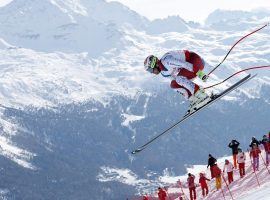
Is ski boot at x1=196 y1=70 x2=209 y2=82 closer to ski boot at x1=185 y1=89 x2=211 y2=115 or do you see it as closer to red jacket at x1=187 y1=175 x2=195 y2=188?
ski boot at x1=185 y1=89 x2=211 y2=115

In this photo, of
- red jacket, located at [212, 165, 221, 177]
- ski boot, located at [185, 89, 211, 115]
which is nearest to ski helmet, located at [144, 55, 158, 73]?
ski boot, located at [185, 89, 211, 115]

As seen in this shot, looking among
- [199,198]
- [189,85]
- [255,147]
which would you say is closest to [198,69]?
[189,85]

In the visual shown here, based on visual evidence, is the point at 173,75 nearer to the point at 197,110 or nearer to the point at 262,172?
the point at 197,110

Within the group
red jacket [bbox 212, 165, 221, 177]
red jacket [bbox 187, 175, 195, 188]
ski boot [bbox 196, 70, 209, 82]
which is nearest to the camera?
ski boot [bbox 196, 70, 209, 82]

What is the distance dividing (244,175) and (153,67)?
15.0 metres

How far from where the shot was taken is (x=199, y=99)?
14117 millimetres

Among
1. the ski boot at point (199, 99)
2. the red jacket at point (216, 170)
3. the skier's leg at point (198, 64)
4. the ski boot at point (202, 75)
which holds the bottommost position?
the ski boot at point (199, 99)

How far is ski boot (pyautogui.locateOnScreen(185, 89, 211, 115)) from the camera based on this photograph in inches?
550

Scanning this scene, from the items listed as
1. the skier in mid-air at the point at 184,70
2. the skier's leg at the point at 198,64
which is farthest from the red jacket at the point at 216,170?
the skier's leg at the point at 198,64

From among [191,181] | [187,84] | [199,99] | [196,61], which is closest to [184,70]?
[187,84]

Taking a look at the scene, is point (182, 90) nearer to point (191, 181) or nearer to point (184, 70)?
point (184, 70)

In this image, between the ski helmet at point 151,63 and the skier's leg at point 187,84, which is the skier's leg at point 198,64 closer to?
the skier's leg at point 187,84

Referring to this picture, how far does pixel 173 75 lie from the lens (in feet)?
47.1

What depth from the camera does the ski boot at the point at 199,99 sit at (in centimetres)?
A: 1398
